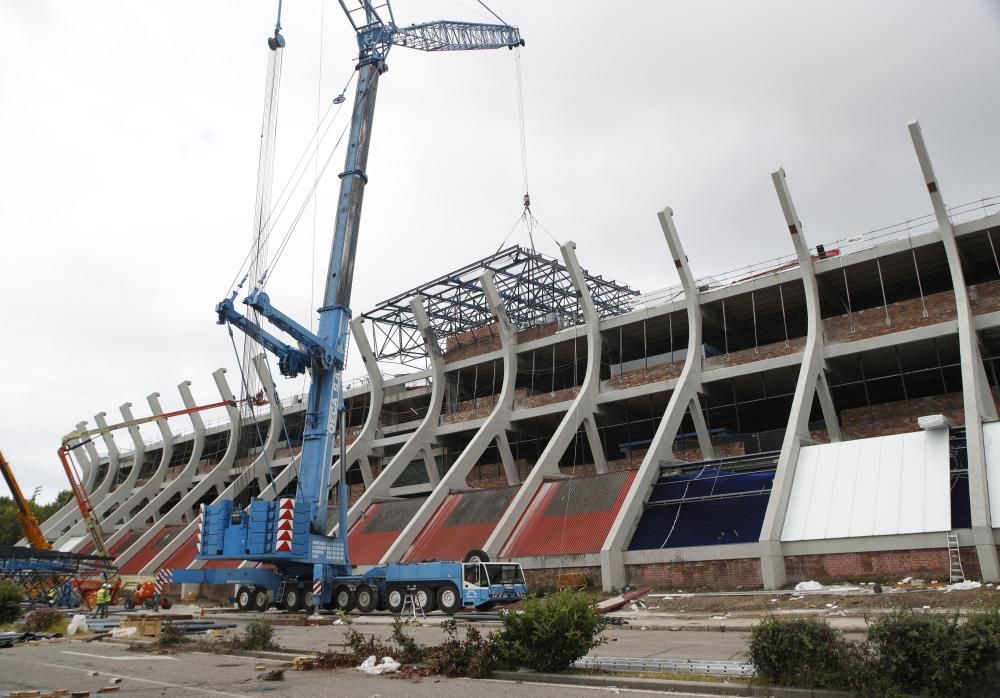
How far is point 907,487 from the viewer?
20.8 metres

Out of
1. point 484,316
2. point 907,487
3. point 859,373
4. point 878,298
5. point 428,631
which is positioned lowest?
point 428,631

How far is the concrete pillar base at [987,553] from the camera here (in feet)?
57.0

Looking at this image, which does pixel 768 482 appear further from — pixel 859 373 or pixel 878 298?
pixel 878 298

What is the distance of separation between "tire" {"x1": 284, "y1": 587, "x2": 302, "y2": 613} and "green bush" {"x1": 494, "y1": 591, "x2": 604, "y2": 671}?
18580mm

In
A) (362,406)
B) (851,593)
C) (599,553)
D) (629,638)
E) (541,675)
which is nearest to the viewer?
(541,675)

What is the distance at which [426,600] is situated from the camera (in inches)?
905

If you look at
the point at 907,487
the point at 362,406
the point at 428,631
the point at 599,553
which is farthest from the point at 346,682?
the point at 362,406

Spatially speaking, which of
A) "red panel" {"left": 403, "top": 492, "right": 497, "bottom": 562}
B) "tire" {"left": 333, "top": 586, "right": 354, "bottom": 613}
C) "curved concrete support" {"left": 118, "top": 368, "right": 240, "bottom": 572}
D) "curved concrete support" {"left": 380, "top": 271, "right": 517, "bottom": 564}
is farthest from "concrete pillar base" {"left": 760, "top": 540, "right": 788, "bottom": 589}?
"curved concrete support" {"left": 118, "top": 368, "right": 240, "bottom": 572}

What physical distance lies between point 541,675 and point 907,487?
51.6ft

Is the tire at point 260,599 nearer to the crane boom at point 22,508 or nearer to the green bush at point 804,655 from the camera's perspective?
the green bush at point 804,655

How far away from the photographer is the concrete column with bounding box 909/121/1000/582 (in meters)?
17.7

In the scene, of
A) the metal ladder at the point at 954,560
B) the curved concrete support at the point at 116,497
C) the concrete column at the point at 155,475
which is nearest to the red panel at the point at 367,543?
the metal ladder at the point at 954,560

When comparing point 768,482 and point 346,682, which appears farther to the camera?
point 768,482

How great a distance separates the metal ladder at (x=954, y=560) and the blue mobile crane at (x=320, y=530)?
11.8 meters
